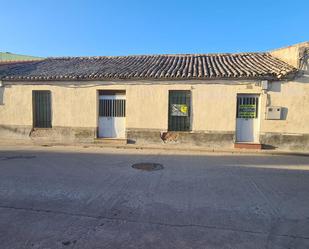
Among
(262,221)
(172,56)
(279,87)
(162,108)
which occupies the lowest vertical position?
(262,221)

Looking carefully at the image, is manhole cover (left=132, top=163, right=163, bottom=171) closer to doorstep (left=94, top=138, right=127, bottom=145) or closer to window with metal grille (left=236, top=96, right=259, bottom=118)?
doorstep (left=94, top=138, right=127, bottom=145)

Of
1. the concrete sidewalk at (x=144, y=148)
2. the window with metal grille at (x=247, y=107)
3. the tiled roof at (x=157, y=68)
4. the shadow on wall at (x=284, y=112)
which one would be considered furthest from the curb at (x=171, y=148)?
the tiled roof at (x=157, y=68)

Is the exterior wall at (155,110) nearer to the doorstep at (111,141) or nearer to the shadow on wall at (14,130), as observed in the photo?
the shadow on wall at (14,130)

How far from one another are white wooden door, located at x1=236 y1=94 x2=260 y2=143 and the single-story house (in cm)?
4

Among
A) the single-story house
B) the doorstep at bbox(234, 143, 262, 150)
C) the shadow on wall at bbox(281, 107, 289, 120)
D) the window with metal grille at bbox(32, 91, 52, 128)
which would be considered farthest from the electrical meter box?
the window with metal grille at bbox(32, 91, 52, 128)

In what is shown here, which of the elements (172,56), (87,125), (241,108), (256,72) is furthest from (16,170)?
(172,56)

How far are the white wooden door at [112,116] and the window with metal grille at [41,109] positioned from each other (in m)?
2.81

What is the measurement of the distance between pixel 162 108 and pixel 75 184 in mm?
6790

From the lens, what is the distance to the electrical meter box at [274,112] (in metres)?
11.3

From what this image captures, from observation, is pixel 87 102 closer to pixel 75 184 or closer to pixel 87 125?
pixel 87 125

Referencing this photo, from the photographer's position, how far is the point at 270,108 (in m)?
11.3

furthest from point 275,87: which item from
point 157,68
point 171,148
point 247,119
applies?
point 157,68

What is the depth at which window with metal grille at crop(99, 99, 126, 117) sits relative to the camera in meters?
12.8

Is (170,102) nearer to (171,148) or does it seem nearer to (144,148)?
(171,148)
